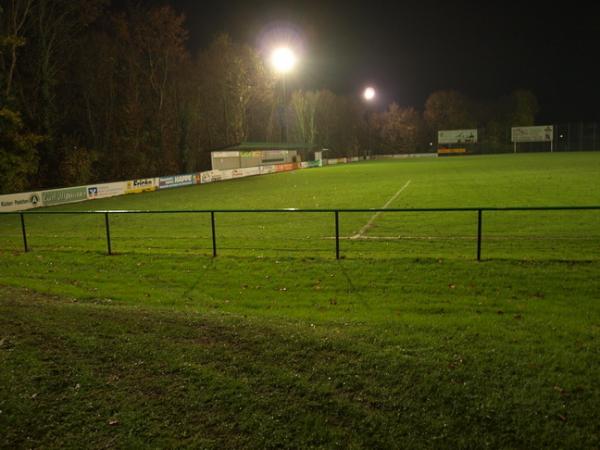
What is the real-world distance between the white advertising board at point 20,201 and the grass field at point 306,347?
681 inches

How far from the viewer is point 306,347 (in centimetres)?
566

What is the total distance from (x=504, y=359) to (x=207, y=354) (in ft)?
10.8

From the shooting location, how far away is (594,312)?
6.84 m

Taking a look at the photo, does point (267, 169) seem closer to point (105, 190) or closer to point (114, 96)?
point (114, 96)

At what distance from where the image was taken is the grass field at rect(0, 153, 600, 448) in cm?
410

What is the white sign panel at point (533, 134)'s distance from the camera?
97.4 m

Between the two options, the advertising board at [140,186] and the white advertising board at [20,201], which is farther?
the advertising board at [140,186]

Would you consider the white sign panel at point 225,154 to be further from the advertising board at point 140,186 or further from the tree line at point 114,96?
the advertising board at point 140,186

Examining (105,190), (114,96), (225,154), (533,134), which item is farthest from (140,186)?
(533,134)

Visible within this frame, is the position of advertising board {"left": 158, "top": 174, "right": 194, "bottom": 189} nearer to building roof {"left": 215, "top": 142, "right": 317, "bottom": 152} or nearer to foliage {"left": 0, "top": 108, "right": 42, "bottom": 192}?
building roof {"left": 215, "top": 142, "right": 317, "bottom": 152}

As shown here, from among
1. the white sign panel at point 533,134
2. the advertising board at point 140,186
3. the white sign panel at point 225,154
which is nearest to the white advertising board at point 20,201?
the advertising board at point 140,186

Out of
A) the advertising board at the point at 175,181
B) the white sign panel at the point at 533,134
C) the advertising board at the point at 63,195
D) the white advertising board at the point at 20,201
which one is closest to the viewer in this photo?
the white advertising board at the point at 20,201

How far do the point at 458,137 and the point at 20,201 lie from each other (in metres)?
94.2

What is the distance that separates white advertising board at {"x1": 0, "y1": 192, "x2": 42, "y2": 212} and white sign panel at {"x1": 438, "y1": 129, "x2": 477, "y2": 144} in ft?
301
